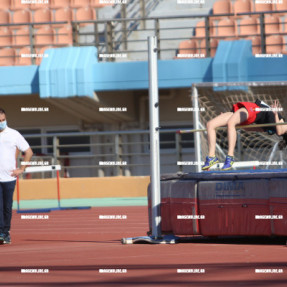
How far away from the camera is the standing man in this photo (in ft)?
32.6

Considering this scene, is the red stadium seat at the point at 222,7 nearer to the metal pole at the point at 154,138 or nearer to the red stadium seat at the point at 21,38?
the red stadium seat at the point at 21,38

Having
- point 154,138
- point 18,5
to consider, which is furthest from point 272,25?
point 154,138

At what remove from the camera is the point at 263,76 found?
19.5 meters

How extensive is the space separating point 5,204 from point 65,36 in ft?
42.6

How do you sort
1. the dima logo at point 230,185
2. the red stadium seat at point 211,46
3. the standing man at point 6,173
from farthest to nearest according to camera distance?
the red stadium seat at point 211,46 → the standing man at point 6,173 → the dima logo at point 230,185

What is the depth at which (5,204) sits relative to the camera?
32.7ft

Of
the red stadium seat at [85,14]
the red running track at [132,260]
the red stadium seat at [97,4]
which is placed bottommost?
the red running track at [132,260]

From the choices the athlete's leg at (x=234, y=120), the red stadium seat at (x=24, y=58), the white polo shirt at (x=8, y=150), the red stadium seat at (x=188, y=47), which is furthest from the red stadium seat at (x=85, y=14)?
the athlete's leg at (x=234, y=120)

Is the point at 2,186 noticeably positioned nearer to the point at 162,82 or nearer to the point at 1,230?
the point at 1,230

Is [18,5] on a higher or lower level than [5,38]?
higher

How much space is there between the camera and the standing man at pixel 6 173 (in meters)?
9.93

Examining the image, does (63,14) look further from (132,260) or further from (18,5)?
(132,260)

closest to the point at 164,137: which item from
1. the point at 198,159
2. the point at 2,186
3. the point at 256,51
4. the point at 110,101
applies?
the point at 110,101

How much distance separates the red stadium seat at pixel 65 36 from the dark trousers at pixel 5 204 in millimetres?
12473
